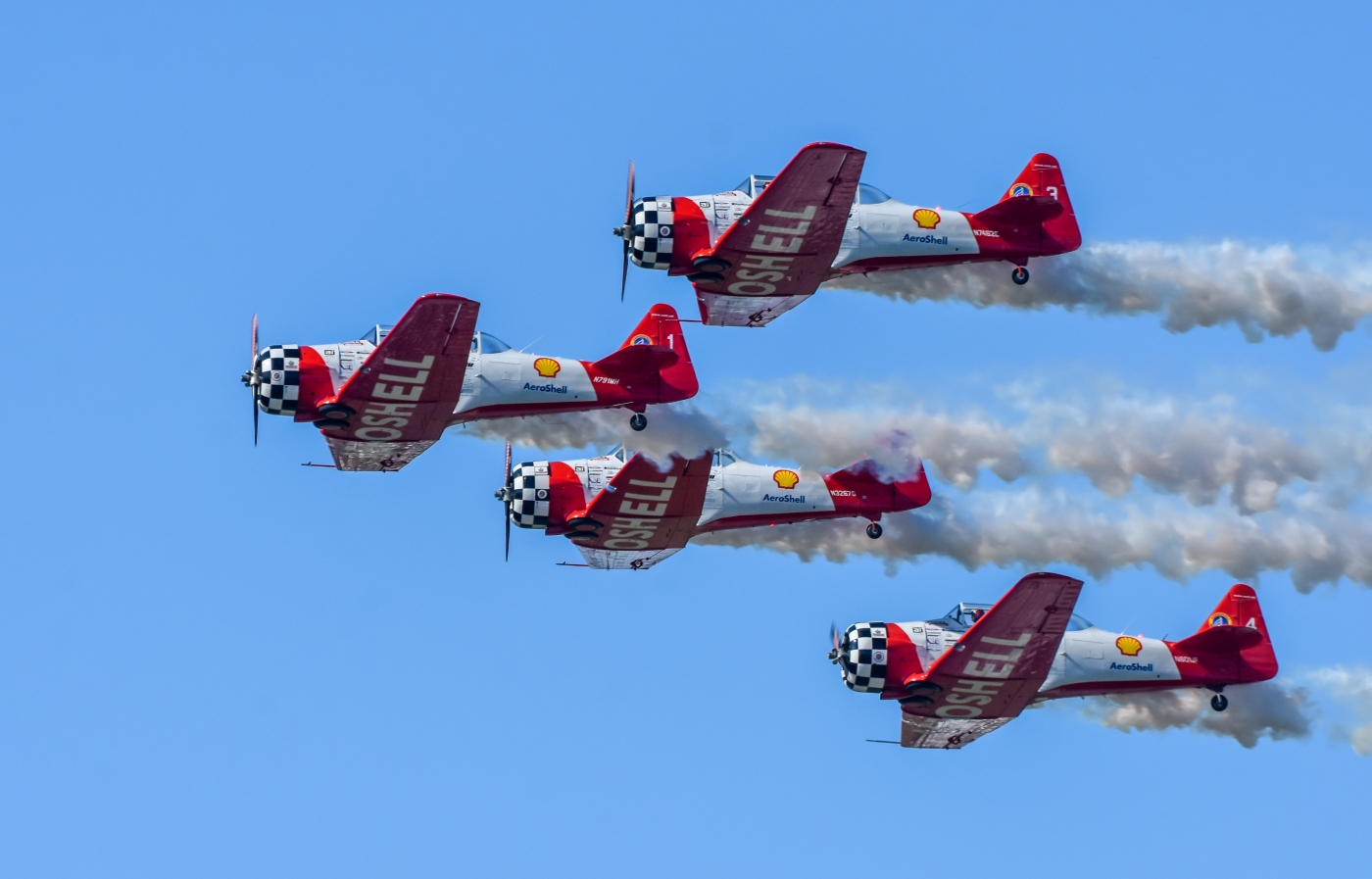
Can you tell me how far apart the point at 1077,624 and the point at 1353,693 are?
211 inches

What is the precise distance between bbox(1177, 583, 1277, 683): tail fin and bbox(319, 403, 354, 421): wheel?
48.2ft

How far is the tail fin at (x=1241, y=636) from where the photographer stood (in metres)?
64.5

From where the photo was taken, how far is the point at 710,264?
62.5 meters

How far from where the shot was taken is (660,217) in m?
62.6

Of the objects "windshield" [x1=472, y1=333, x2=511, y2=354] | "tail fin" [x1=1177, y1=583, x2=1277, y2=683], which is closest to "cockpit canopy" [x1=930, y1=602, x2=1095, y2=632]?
"tail fin" [x1=1177, y1=583, x2=1277, y2=683]

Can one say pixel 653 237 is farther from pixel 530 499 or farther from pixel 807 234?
pixel 530 499

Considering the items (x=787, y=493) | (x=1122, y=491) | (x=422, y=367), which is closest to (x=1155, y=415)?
(x=1122, y=491)

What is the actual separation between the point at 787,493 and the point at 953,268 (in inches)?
195

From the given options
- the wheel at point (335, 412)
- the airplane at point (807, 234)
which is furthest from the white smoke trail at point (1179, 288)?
the wheel at point (335, 412)

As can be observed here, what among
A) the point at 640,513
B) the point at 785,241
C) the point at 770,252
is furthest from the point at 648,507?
the point at 785,241

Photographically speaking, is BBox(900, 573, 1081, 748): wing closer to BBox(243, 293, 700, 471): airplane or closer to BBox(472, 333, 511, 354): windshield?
BBox(243, 293, 700, 471): airplane

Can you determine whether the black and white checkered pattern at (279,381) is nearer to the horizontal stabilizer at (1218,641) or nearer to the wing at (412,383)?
the wing at (412,383)

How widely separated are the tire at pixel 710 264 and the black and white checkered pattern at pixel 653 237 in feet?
1.54

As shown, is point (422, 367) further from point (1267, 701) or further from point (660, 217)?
point (1267, 701)
